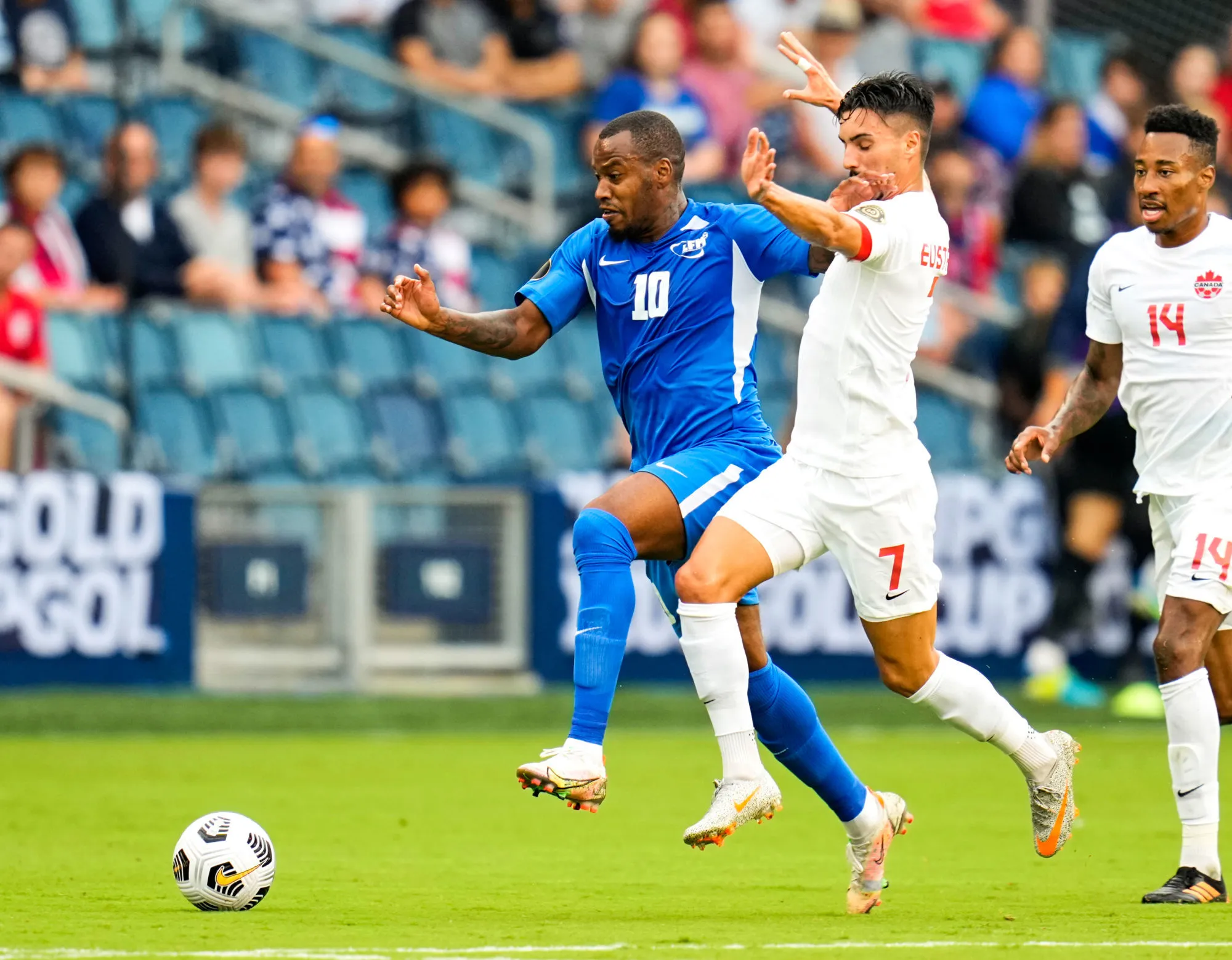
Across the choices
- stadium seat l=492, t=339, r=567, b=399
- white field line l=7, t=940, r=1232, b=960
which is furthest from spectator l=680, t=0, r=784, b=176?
white field line l=7, t=940, r=1232, b=960

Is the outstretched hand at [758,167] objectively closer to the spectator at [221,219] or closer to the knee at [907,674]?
the knee at [907,674]

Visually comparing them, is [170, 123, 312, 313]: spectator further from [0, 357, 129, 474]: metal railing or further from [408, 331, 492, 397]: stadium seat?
[0, 357, 129, 474]: metal railing

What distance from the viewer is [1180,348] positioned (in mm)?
7367

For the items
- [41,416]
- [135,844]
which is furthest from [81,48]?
[135,844]

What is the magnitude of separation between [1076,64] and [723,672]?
14920mm

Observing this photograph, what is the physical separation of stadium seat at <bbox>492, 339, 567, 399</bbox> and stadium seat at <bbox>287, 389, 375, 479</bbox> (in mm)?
1196

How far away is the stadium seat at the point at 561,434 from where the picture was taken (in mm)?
15820

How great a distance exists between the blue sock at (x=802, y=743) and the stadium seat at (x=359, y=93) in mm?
11092

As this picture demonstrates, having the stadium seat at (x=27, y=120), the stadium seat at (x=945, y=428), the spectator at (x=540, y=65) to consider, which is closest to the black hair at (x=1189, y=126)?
the stadium seat at (x=945, y=428)

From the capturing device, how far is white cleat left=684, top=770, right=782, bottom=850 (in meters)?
6.30

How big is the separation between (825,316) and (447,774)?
16.3 ft

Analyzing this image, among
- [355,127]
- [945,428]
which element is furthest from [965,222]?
[355,127]

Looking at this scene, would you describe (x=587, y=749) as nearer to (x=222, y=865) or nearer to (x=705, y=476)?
(x=705, y=476)

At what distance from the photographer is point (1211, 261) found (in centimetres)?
730
